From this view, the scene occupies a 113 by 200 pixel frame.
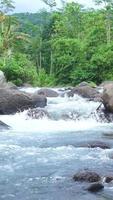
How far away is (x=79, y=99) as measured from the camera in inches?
1033

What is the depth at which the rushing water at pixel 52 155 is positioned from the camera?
9852mm

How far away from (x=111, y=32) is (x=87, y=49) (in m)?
5.91

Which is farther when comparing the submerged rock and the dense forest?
the dense forest

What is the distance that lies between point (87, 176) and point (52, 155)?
9.60ft

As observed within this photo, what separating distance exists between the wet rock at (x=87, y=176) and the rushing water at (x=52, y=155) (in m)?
0.16

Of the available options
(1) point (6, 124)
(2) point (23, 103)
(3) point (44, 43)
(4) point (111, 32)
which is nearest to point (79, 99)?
(2) point (23, 103)

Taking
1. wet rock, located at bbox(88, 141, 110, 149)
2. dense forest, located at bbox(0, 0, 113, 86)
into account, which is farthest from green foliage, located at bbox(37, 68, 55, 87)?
wet rock, located at bbox(88, 141, 110, 149)

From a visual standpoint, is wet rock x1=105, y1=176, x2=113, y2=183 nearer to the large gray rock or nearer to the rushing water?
the rushing water

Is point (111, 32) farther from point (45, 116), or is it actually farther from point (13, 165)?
point (13, 165)

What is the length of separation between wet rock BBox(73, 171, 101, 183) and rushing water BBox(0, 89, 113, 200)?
16cm

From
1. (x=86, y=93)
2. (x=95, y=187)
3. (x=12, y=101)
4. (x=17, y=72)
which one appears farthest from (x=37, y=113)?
(x=17, y=72)

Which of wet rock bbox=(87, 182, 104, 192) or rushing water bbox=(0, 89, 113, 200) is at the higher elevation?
wet rock bbox=(87, 182, 104, 192)

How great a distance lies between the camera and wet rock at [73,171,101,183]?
1030 cm

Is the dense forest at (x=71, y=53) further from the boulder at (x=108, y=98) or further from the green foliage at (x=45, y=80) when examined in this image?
the boulder at (x=108, y=98)
